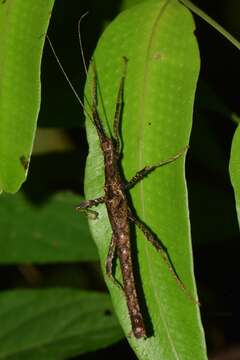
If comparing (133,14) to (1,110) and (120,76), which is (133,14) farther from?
(1,110)

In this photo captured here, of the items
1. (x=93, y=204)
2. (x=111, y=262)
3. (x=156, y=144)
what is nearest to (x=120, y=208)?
(x=93, y=204)

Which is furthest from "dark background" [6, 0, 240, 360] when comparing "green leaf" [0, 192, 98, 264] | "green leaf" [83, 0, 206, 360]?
"green leaf" [83, 0, 206, 360]

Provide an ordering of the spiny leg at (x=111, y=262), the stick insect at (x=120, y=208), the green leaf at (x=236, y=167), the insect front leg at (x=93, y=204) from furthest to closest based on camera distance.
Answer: the insect front leg at (x=93, y=204)
the spiny leg at (x=111, y=262)
the stick insect at (x=120, y=208)
the green leaf at (x=236, y=167)

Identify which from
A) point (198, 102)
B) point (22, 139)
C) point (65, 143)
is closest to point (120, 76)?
point (22, 139)

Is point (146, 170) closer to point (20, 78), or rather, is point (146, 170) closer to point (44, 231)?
point (20, 78)

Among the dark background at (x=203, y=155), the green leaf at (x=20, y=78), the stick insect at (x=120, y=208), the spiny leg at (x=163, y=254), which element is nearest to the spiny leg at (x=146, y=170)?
the stick insect at (x=120, y=208)

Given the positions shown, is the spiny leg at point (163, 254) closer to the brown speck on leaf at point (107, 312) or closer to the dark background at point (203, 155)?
the dark background at point (203, 155)

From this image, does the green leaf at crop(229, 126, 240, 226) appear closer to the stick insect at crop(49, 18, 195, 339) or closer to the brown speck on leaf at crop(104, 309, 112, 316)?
the stick insect at crop(49, 18, 195, 339)
